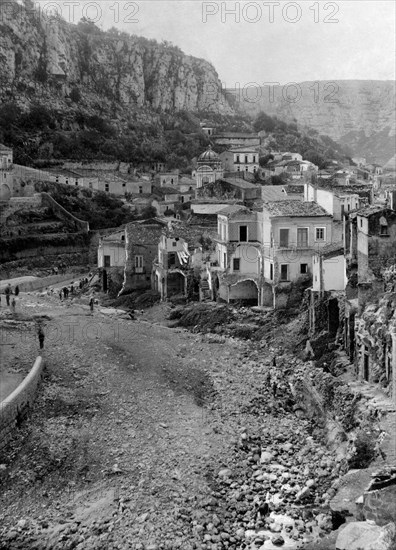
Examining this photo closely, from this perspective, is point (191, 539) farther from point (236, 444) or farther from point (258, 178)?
point (258, 178)

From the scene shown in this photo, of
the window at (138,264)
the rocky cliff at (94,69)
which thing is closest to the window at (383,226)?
the window at (138,264)

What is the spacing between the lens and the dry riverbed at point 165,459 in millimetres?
17359

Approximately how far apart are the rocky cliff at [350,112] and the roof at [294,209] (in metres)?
108

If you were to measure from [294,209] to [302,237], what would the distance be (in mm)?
1406

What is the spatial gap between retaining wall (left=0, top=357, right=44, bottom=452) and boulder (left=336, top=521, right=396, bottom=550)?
37.7ft

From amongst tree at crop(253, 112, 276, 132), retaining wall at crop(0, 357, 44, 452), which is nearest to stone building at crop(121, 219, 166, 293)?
retaining wall at crop(0, 357, 44, 452)

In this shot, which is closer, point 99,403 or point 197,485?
point 197,485

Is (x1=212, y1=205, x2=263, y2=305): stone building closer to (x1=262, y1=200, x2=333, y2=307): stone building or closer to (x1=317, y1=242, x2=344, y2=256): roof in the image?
(x1=262, y1=200, x2=333, y2=307): stone building

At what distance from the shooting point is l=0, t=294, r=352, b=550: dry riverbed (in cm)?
1736

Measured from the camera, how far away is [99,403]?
1017 inches

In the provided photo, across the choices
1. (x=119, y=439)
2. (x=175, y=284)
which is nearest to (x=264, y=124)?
(x=175, y=284)

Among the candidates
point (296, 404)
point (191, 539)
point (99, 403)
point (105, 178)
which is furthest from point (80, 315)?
point (105, 178)

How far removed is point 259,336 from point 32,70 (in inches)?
2778

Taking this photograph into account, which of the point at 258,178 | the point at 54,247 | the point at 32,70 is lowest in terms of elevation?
the point at 54,247
